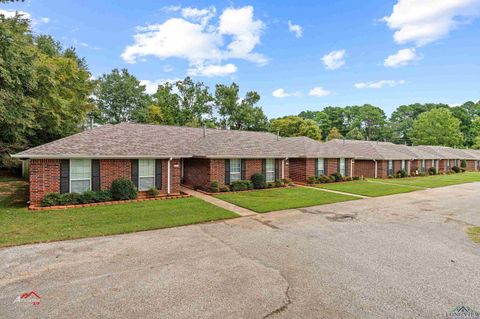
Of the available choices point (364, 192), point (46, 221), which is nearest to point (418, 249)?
point (364, 192)

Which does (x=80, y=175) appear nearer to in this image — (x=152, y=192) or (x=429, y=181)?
(x=152, y=192)

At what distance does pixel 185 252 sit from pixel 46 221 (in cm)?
613

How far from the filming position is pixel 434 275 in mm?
5242

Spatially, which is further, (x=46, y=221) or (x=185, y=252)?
(x=46, y=221)

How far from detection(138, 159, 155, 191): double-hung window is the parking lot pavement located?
6.58m

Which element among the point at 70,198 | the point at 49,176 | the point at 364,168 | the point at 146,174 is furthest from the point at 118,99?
the point at 364,168

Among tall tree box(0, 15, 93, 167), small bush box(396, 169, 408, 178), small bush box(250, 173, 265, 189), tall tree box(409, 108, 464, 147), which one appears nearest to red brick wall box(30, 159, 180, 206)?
tall tree box(0, 15, 93, 167)

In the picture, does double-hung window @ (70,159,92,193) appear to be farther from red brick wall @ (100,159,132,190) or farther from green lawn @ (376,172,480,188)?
green lawn @ (376,172,480,188)

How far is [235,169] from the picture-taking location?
57.6ft

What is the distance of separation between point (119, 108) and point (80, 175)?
96.8 feet

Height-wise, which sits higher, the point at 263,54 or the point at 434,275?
the point at 263,54

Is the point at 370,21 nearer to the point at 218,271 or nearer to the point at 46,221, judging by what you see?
the point at 218,271

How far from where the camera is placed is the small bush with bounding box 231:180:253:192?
1680 centimetres

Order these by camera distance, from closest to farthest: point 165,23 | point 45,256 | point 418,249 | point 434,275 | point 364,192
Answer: point 434,275
point 45,256
point 418,249
point 364,192
point 165,23
